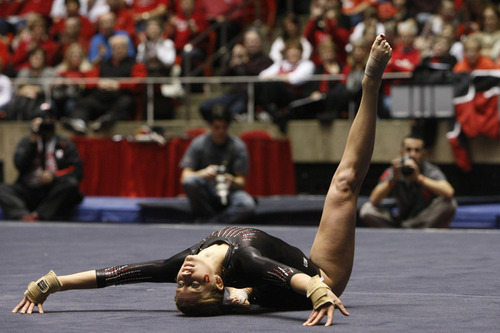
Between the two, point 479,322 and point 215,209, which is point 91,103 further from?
point 479,322

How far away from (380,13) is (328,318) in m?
8.40

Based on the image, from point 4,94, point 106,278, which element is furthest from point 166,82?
point 106,278

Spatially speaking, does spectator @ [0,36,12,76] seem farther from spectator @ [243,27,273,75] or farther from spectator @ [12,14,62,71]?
spectator @ [243,27,273,75]

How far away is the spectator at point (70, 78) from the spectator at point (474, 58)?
481 cm

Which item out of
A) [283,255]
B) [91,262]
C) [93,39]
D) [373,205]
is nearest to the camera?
[283,255]

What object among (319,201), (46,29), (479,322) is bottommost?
(319,201)

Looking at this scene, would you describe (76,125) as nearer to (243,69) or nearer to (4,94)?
(4,94)

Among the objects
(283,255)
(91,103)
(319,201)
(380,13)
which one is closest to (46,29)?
(91,103)

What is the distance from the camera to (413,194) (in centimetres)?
865

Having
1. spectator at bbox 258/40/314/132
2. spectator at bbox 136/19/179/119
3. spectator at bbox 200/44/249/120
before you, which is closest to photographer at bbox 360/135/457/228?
spectator at bbox 258/40/314/132

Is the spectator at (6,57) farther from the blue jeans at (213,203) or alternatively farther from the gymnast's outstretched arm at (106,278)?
the gymnast's outstretched arm at (106,278)

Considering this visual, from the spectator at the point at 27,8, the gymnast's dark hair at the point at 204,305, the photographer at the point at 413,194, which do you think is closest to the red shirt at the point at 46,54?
the spectator at the point at 27,8

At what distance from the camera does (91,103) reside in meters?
12.1

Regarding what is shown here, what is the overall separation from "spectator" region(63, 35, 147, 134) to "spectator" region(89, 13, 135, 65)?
28.5 inches
